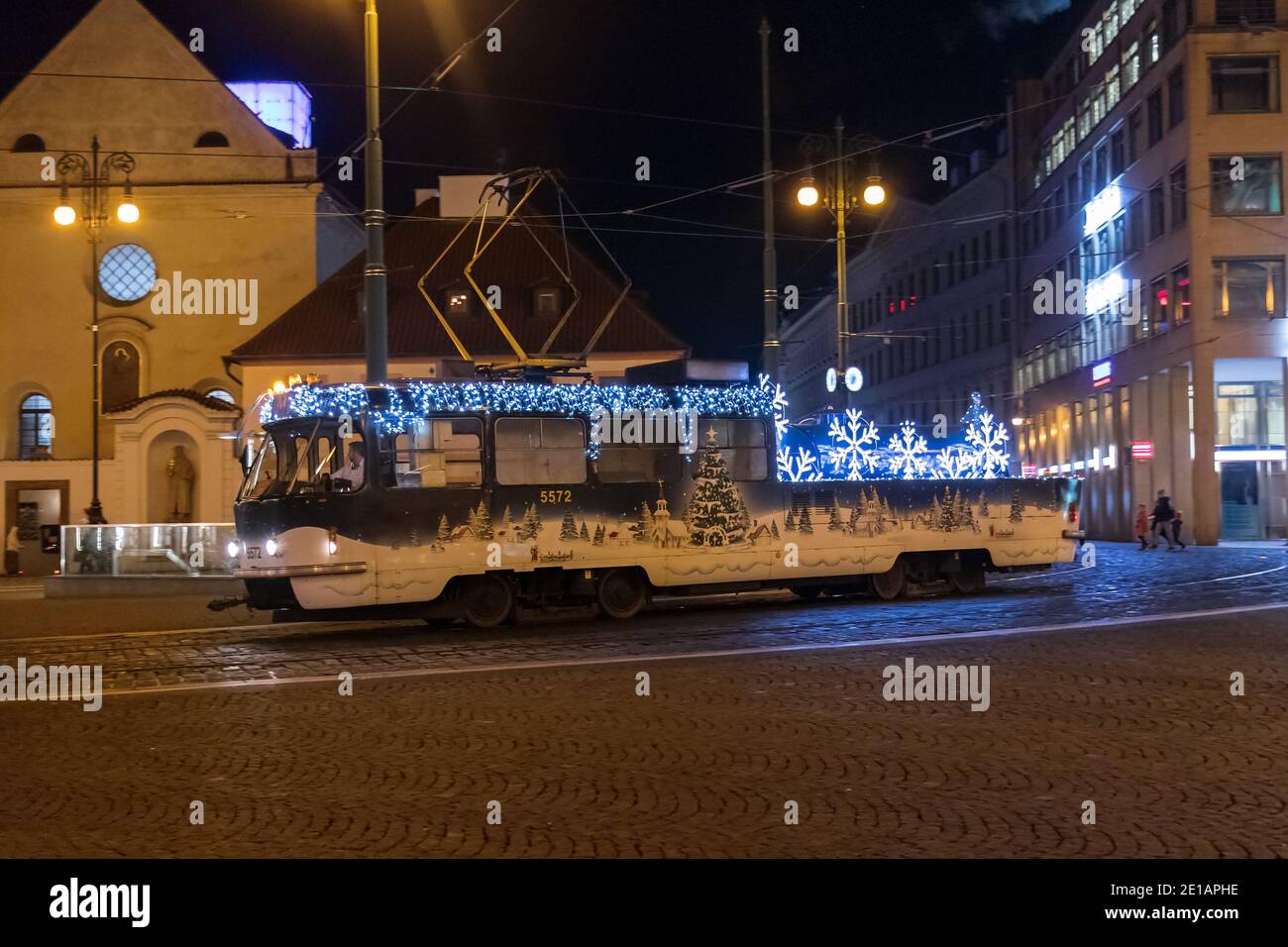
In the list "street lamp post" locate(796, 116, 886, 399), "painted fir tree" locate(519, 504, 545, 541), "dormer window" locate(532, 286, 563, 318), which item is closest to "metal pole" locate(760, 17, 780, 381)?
"street lamp post" locate(796, 116, 886, 399)

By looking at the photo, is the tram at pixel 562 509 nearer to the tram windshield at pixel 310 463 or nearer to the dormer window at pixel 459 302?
the tram windshield at pixel 310 463

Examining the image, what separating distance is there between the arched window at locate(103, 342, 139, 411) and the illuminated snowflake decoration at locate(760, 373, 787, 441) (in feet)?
106

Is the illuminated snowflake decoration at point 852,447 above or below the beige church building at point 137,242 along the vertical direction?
below

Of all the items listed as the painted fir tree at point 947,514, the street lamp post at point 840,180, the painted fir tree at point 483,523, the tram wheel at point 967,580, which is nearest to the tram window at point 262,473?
the painted fir tree at point 483,523

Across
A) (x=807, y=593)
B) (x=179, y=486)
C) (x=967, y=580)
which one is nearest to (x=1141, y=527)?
(x=967, y=580)

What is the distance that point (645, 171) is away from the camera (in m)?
27.0

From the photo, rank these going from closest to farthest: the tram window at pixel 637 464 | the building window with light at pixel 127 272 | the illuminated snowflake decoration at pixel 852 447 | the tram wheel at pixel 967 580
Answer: the tram window at pixel 637 464 < the illuminated snowflake decoration at pixel 852 447 < the tram wheel at pixel 967 580 < the building window with light at pixel 127 272

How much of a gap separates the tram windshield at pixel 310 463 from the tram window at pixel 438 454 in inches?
18.0

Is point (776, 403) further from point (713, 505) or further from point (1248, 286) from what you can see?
point (1248, 286)

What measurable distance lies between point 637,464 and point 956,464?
541 centimetres

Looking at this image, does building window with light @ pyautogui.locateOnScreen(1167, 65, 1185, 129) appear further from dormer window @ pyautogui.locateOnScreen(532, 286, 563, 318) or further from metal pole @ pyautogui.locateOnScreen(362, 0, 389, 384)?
metal pole @ pyautogui.locateOnScreen(362, 0, 389, 384)

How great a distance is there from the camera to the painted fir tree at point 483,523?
18281 mm

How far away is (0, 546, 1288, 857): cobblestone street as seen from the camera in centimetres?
716
